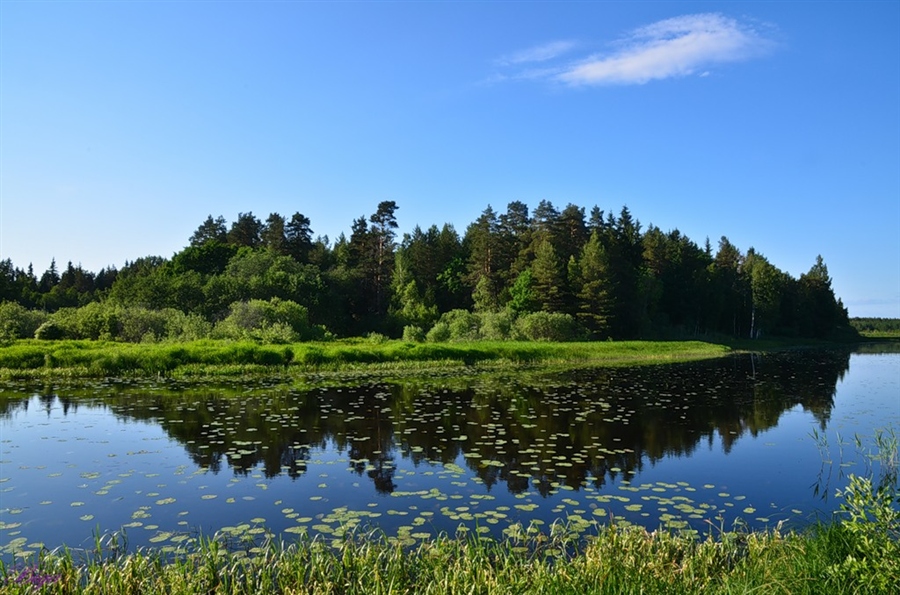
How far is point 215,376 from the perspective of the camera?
2783cm

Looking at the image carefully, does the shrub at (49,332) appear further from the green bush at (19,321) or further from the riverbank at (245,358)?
the riverbank at (245,358)

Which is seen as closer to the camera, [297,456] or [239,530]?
[239,530]

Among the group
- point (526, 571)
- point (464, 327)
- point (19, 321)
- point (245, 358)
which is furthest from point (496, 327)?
point (526, 571)

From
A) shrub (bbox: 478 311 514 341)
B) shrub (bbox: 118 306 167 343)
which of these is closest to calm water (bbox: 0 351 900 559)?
shrub (bbox: 118 306 167 343)

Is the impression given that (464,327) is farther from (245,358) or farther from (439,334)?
(245,358)

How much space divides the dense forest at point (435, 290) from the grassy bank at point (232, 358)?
871cm

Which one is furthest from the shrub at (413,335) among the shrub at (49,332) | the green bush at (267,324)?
the shrub at (49,332)

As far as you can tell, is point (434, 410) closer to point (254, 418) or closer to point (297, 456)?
point (254, 418)

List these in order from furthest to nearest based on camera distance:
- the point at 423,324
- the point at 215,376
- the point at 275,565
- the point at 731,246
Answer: the point at 731,246, the point at 423,324, the point at 215,376, the point at 275,565

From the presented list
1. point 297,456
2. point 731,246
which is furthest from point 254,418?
point 731,246

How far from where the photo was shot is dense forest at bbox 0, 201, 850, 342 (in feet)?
149

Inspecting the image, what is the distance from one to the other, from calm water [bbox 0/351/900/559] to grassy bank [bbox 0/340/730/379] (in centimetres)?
416

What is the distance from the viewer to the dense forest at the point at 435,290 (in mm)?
45531

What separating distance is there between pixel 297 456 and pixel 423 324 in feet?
153
